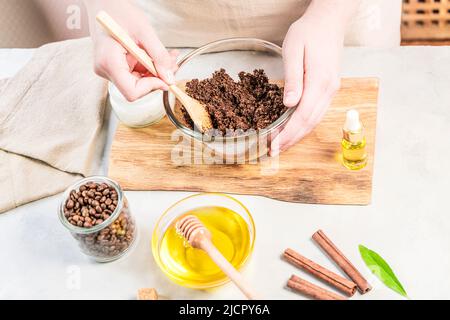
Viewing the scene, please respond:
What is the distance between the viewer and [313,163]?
55.5 inches

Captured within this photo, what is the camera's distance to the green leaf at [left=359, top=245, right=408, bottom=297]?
1.21 metres

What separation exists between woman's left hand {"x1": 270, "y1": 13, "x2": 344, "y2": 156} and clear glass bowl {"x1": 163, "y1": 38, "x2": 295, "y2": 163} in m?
0.03

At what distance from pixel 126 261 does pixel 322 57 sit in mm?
604

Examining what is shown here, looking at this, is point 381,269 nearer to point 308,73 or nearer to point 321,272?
point 321,272

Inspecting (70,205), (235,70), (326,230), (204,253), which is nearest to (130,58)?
(235,70)

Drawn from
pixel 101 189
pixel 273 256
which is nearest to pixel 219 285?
pixel 273 256

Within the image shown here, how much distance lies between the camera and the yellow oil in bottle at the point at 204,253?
1.25m

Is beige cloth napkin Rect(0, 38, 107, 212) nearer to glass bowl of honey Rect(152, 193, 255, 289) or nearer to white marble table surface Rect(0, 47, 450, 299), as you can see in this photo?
white marble table surface Rect(0, 47, 450, 299)

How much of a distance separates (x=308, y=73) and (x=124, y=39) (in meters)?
0.39

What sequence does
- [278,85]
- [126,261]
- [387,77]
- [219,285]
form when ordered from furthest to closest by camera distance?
[387,77]
[278,85]
[126,261]
[219,285]

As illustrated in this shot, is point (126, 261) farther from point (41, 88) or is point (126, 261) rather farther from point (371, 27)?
point (371, 27)

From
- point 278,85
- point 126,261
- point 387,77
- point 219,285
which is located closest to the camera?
point 219,285

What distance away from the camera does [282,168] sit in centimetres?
141

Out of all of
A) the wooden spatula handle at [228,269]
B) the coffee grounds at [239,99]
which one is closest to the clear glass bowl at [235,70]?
the coffee grounds at [239,99]
